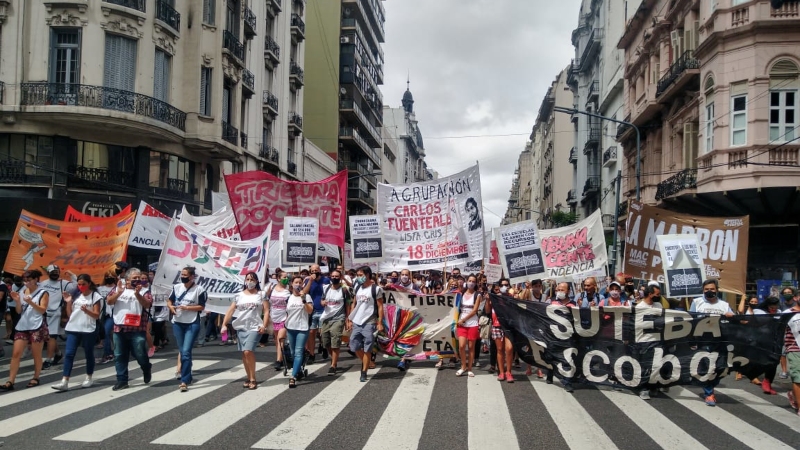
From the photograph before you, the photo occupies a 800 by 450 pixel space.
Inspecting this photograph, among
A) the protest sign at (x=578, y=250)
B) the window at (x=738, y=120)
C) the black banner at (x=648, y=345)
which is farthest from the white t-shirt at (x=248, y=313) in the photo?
the window at (x=738, y=120)

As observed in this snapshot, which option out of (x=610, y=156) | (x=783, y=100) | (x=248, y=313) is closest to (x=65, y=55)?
(x=248, y=313)

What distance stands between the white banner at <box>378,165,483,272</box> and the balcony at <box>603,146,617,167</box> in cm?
2608

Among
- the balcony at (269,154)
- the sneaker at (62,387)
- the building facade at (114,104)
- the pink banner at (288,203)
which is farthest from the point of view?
the balcony at (269,154)

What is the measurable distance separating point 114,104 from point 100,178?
2.67 metres

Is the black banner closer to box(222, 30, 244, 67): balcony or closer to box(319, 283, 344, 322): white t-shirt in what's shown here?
box(319, 283, 344, 322): white t-shirt

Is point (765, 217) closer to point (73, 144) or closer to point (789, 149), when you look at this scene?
point (789, 149)

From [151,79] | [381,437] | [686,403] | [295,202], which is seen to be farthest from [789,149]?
[151,79]

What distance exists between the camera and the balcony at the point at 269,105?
108 feet

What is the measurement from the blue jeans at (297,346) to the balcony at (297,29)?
31.2 meters

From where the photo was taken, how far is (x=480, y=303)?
10.2 meters

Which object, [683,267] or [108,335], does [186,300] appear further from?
[683,267]

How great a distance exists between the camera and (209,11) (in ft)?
87.3

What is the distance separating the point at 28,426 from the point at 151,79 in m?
18.8

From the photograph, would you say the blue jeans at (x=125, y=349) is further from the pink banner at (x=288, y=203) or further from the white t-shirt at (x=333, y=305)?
the pink banner at (x=288, y=203)
